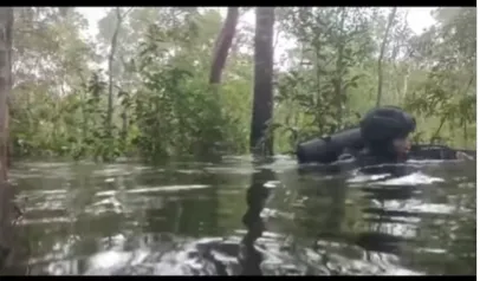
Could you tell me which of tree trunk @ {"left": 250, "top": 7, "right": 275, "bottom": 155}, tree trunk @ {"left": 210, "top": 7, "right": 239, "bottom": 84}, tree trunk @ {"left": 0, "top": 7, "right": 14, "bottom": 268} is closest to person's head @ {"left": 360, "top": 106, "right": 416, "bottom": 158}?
tree trunk @ {"left": 250, "top": 7, "right": 275, "bottom": 155}

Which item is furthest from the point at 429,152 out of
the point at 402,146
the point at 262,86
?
the point at 262,86

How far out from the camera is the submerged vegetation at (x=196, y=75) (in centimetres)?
167

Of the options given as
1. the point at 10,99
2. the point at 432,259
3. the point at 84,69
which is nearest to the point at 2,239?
the point at 10,99

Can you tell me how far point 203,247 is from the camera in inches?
62.0

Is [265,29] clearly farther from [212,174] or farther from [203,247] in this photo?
[203,247]

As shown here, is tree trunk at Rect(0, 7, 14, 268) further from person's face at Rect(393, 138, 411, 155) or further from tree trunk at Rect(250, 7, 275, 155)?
person's face at Rect(393, 138, 411, 155)

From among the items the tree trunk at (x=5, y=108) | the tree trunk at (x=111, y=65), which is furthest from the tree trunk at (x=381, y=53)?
the tree trunk at (x=5, y=108)

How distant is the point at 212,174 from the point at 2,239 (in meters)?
0.56

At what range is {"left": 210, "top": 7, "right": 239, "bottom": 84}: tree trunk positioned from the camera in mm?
1699

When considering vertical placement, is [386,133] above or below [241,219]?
above

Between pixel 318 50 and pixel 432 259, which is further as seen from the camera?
pixel 318 50

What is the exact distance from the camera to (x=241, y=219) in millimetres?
1625

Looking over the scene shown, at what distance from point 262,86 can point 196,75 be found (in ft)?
0.59

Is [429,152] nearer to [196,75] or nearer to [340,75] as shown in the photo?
[340,75]
